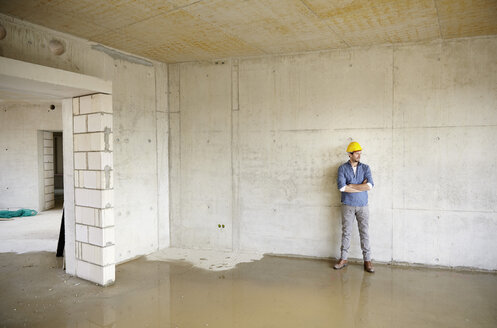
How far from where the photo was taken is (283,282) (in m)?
4.64

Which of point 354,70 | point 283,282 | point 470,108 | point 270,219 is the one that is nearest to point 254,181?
point 270,219

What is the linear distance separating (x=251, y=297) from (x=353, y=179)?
83.6 inches

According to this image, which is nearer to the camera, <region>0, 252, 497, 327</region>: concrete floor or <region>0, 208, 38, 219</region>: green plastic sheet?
<region>0, 252, 497, 327</region>: concrete floor

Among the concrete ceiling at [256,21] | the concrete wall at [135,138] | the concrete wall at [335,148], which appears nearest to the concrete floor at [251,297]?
the concrete wall at [335,148]

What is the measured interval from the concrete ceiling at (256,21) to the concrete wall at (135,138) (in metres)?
0.28

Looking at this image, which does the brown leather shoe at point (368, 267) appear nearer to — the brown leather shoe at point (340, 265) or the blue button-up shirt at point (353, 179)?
the brown leather shoe at point (340, 265)

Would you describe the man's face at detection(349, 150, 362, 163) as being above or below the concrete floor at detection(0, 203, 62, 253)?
above

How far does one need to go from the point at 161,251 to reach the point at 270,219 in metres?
1.94

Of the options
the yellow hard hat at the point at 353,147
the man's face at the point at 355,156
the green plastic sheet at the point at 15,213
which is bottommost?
the green plastic sheet at the point at 15,213

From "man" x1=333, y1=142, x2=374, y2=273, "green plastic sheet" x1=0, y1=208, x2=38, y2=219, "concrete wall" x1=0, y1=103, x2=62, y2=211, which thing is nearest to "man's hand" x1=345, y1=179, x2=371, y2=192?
"man" x1=333, y1=142, x2=374, y2=273

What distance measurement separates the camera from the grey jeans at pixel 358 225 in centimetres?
499

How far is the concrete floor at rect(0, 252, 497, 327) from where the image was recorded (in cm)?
359

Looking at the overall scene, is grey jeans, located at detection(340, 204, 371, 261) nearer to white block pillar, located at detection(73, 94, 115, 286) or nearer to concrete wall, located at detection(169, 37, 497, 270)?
concrete wall, located at detection(169, 37, 497, 270)

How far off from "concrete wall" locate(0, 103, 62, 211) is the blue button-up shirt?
8223mm
